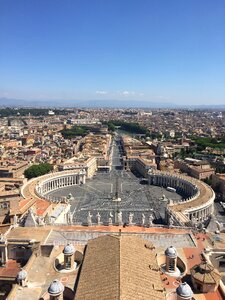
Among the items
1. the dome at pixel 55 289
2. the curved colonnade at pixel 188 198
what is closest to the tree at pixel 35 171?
the curved colonnade at pixel 188 198

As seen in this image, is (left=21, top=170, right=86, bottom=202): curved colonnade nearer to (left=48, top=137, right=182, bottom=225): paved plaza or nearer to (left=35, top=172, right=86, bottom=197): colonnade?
(left=35, top=172, right=86, bottom=197): colonnade

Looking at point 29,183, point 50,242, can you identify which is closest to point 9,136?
point 29,183

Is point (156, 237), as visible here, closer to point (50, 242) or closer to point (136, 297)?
point (50, 242)

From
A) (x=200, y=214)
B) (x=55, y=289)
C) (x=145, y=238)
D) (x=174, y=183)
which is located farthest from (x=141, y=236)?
(x=174, y=183)

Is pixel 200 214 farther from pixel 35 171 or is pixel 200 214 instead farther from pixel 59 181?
pixel 35 171

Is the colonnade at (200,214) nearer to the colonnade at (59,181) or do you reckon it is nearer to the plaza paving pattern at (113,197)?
the plaza paving pattern at (113,197)
